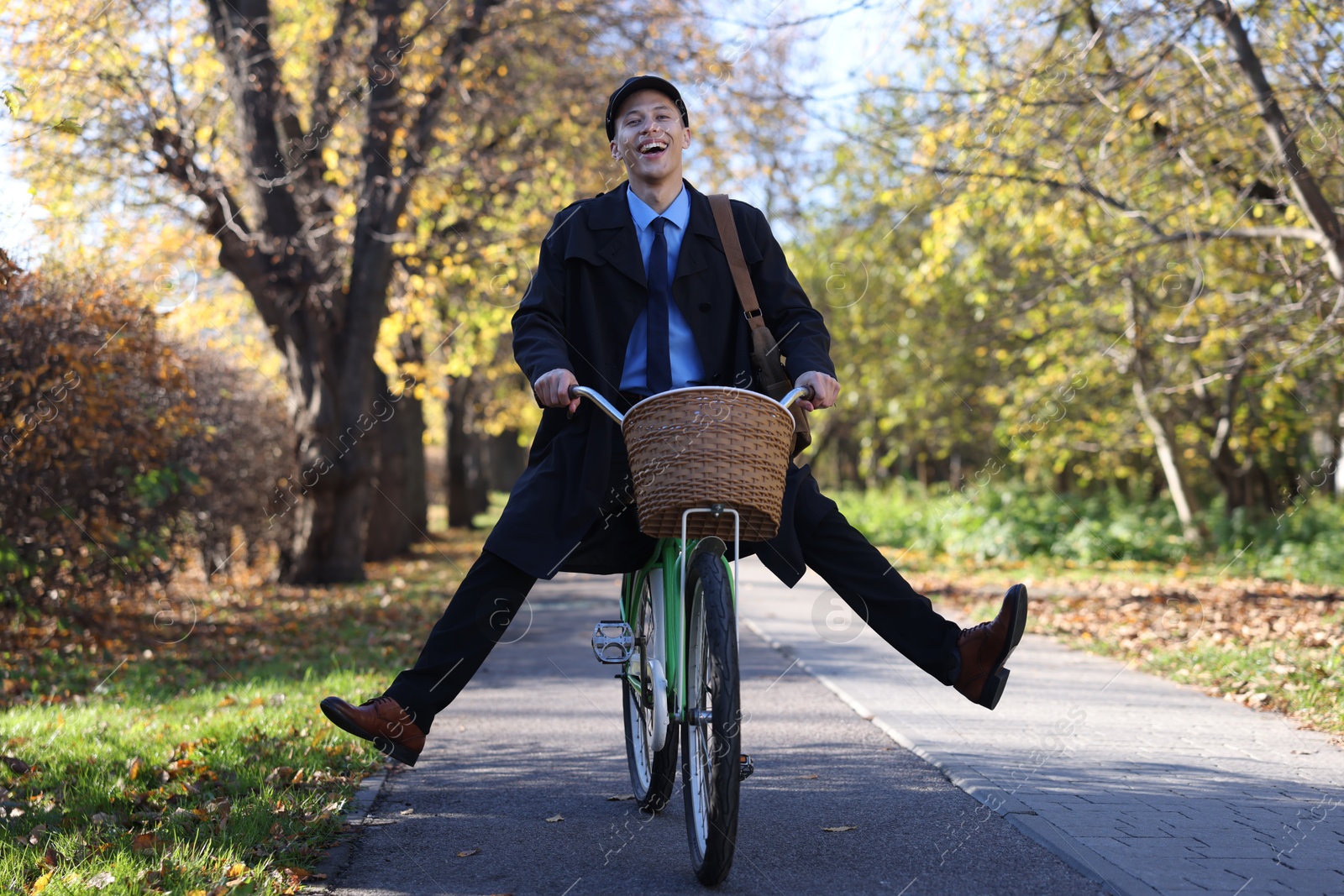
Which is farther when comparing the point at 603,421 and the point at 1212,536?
the point at 1212,536

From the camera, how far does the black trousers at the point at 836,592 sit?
3.65 metres

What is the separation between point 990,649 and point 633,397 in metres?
1.31

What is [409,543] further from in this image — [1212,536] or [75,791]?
[75,791]

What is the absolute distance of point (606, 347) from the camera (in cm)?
379

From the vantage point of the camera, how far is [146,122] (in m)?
11.4

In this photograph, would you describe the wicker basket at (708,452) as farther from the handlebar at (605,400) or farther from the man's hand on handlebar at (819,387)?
the man's hand on handlebar at (819,387)

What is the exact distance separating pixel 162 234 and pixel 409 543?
651cm

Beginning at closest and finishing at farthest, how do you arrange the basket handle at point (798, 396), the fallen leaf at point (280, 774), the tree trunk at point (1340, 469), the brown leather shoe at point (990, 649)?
the basket handle at point (798, 396), the brown leather shoe at point (990, 649), the fallen leaf at point (280, 774), the tree trunk at point (1340, 469)

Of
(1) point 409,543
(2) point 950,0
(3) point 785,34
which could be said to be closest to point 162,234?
(1) point 409,543

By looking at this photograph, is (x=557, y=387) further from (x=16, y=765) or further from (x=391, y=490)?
(x=391, y=490)

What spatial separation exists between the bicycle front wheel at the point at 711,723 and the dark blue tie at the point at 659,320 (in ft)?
2.06

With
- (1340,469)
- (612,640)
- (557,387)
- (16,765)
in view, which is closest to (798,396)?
(557,387)

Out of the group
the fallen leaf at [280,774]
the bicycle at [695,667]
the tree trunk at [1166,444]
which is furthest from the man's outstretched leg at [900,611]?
the tree trunk at [1166,444]

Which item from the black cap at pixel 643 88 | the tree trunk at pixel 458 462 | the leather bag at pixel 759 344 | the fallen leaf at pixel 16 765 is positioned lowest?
the fallen leaf at pixel 16 765
